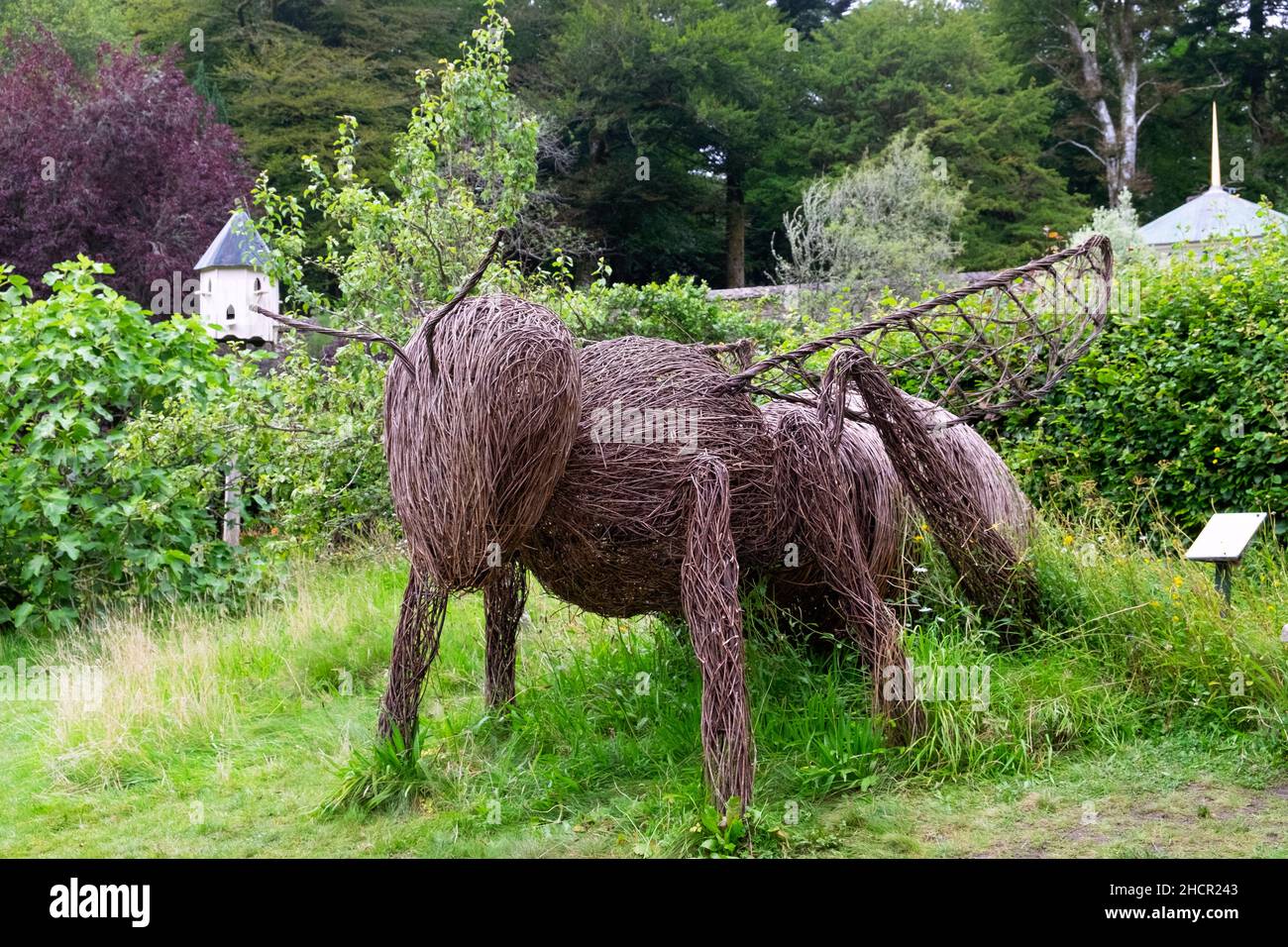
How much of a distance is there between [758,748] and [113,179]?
56.7ft

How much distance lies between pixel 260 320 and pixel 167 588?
2.37m

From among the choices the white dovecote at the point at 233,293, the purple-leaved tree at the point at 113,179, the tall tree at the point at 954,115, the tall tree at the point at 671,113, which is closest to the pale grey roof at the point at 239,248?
the white dovecote at the point at 233,293

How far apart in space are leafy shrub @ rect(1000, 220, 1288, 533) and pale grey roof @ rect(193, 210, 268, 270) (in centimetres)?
578

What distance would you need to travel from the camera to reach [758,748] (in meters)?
4.88

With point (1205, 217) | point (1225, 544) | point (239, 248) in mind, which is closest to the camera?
point (1225, 544)

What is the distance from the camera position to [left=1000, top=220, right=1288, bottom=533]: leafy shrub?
714 centimetres

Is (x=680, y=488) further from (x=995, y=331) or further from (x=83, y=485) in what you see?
(x=83, y=485)

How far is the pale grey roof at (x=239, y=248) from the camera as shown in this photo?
28.2ft

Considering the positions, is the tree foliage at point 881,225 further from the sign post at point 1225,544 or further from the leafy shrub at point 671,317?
the sign post at point 1225,544

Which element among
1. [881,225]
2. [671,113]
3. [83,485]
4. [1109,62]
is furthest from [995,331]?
[1109,62]

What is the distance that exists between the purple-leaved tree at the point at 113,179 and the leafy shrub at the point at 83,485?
10263 millimetres

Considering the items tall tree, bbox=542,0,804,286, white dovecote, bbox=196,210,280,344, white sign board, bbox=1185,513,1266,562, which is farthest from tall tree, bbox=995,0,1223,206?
white sign board, bbox=1185,513,1266,562

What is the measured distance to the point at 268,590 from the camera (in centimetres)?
842
